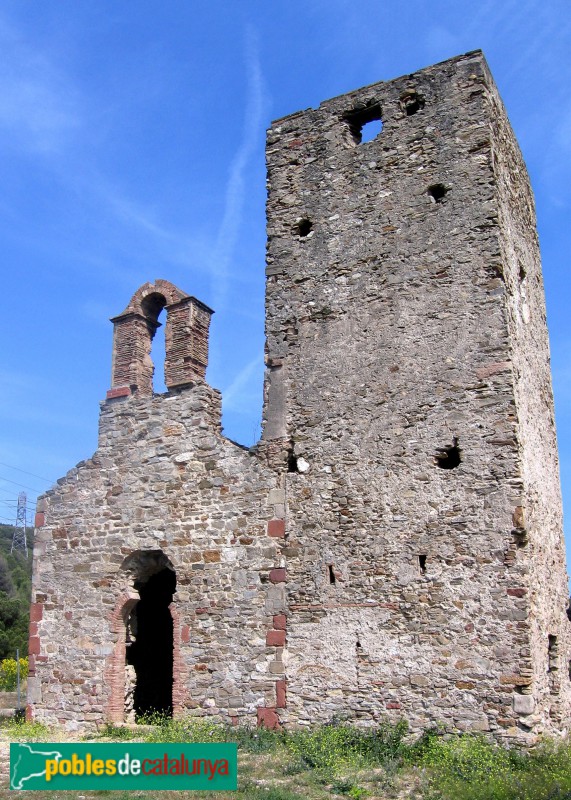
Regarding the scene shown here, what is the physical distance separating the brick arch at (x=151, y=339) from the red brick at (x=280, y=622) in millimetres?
3730

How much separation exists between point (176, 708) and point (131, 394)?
4.69 meters

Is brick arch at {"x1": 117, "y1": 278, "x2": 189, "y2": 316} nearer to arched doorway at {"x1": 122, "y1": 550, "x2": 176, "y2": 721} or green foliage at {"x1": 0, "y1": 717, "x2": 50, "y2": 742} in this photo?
arched doorway at {"x1": 122, "y1": 550, "x2": 176, "y2": 721}

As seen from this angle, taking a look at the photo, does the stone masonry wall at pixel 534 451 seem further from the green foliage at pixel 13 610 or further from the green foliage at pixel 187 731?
the green foliage at pixel 13 610

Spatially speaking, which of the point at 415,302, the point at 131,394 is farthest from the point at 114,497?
the point at 415,302

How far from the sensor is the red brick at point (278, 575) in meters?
11.0

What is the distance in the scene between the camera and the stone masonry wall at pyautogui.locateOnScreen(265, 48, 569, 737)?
9766 millimetres

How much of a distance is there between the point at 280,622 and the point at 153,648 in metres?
3.98

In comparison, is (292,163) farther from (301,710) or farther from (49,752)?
(49,752)

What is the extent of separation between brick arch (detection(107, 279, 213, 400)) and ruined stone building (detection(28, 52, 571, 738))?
0.16ft

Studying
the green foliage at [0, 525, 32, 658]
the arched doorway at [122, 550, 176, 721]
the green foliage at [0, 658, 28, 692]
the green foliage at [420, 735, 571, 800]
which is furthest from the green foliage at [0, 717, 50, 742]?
the green foliage at [0, 525, 32, 658]

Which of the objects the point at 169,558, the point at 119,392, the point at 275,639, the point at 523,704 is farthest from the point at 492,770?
the point at 119,392

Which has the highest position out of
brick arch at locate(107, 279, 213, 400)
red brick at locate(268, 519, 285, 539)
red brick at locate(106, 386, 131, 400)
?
brick arch at locate(107, 279, 213, 400)

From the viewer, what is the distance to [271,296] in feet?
40.3

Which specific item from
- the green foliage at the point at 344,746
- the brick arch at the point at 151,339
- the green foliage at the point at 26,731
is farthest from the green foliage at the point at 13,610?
the green foliage at the point at 344,746
